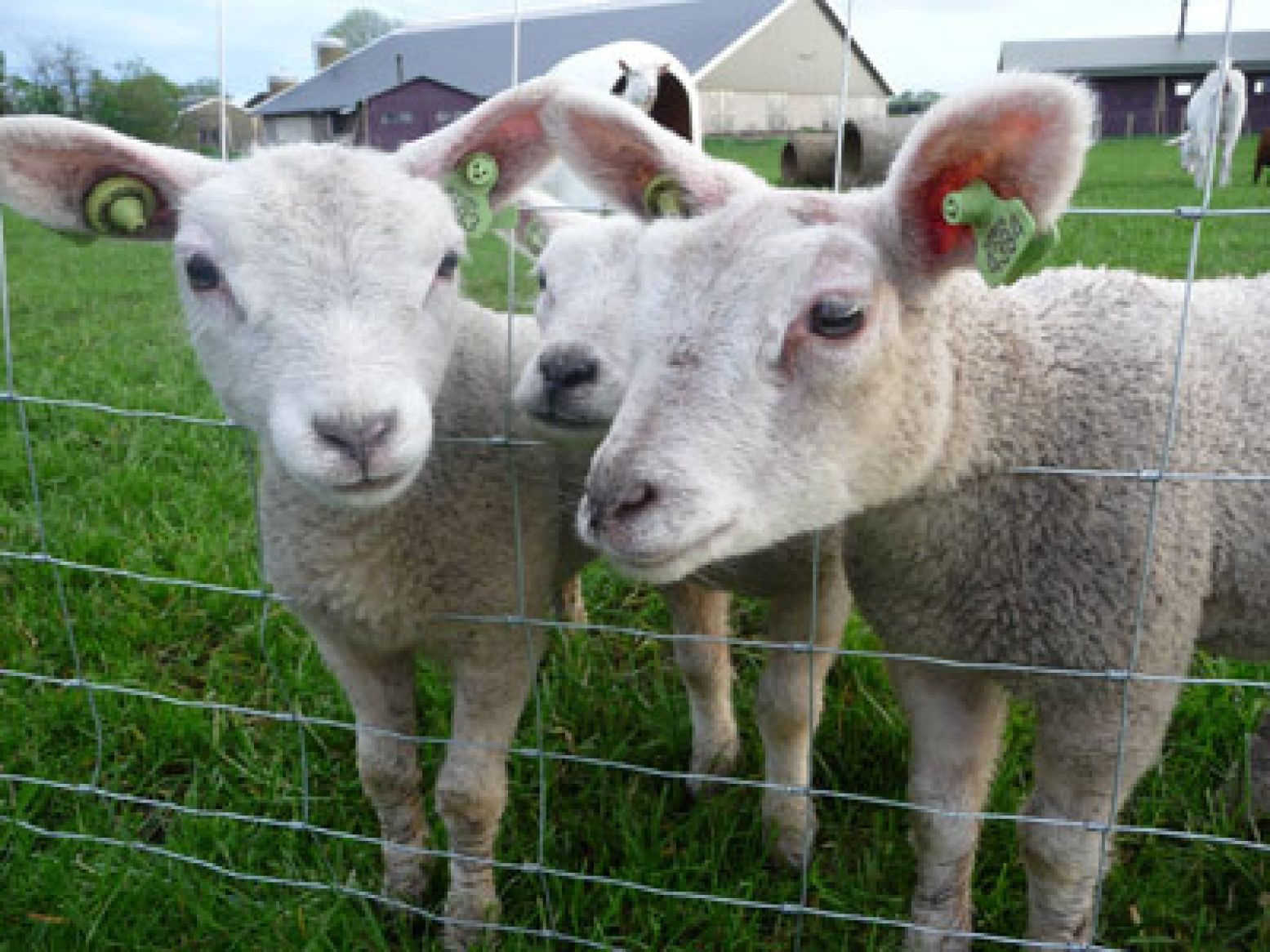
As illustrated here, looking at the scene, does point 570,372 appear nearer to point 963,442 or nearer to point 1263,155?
point 963,442

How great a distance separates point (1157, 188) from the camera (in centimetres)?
1353

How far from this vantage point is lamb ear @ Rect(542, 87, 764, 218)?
1.79 metres

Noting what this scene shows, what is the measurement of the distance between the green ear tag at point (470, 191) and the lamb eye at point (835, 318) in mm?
752

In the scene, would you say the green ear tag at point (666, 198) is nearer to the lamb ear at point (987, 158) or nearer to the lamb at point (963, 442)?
the lamb at point (963, 442)

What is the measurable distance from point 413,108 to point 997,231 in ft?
17.2

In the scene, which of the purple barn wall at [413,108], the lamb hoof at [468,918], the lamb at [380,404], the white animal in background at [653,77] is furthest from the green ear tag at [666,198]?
the purple barn wall at [413,108]

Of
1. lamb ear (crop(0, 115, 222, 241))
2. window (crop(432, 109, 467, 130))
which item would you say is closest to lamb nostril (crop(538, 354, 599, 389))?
lamb ear (crop(0, 115, 222, 241))

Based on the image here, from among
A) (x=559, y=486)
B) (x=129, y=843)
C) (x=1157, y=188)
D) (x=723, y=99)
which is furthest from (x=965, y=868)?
(x=1157, y=188)

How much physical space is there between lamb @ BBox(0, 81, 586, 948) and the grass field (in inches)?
10.2

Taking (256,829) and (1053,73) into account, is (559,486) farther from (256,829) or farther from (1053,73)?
(1053,73)

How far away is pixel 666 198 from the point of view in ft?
6.22

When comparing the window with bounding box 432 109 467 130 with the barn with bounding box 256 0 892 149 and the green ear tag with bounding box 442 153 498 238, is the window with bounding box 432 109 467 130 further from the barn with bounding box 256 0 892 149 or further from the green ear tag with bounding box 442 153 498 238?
the green ear tag with bounding box 442 153 498 238

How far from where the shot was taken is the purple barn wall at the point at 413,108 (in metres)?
5.50

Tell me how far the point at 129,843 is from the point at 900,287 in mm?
1986
